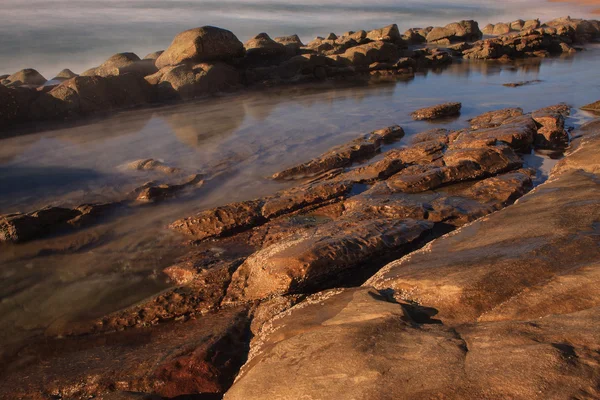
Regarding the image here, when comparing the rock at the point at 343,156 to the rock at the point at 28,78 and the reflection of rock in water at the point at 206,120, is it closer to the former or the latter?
the reflection of rock in water at the point at 206,120

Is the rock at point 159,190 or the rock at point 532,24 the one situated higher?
the rock at point 532,24

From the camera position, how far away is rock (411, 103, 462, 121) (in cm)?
1029

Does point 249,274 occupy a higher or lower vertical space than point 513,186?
lower

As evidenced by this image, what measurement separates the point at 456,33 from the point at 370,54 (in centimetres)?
1314

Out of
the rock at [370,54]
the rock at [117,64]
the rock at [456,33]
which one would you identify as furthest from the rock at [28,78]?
the rock at [456,33]

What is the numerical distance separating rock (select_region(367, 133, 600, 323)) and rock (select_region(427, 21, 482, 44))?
27.7 m

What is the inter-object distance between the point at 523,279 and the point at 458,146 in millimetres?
4396

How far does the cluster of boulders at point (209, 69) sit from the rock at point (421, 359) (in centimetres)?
1236

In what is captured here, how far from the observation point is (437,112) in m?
10.3

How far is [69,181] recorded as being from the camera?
734 cm

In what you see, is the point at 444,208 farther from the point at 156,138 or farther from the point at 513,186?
the point at 156,138

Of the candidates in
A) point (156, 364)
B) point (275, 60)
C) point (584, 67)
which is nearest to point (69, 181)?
point (156, 364)

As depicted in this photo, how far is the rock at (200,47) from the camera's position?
1518 cm

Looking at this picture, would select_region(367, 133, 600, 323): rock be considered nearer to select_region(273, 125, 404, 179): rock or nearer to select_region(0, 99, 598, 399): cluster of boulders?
select_region(0, 99, 598, 399): cluster of boulders
